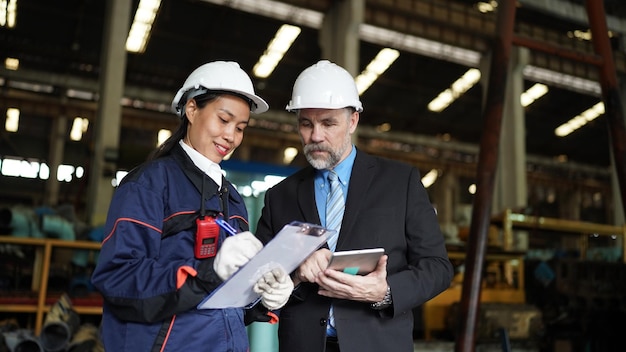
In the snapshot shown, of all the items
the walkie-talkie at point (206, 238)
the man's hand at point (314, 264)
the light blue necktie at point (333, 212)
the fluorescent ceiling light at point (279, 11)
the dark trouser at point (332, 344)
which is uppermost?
the fluorescent ceiling light at point (279, 11)

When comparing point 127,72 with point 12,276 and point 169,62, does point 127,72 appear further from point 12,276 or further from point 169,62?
point 12,276

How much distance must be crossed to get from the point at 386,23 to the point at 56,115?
12343mm

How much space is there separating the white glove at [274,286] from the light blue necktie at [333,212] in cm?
61

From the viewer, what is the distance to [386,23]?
42.6 ft

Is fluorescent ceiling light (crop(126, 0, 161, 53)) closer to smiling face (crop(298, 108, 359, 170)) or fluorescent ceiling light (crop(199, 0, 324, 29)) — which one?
fluorescent ceiling light (crop(199, 0, 324, 29))

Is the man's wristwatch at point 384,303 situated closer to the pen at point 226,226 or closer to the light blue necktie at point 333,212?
the light blue necktie at point 333,212

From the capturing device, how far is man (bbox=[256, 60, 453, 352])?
86.0 inches

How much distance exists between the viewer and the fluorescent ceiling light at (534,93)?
63.4 ft

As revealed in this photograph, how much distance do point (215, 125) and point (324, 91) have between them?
2.23 ft

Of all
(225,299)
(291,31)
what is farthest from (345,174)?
(291,31)

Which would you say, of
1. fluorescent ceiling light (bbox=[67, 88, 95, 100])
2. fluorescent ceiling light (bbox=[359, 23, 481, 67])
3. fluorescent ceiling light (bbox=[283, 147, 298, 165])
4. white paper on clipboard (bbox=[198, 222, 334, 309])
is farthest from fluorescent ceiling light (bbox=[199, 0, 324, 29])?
fluorescent ceiling light (bbox=[283, 147, 298, 165])

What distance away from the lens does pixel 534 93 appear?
773 inches

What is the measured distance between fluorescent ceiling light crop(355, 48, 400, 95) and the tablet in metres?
14.9

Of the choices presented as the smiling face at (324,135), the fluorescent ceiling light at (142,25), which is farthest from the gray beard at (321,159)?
the fluorescent ceiling light at (142,25)
